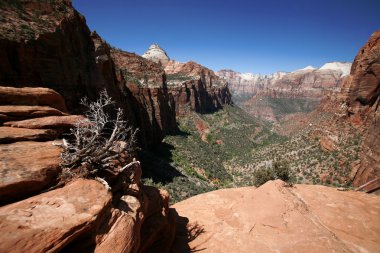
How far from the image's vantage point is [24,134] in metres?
9.23

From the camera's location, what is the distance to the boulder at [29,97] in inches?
424

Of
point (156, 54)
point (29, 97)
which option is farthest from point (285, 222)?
point (156, 54)

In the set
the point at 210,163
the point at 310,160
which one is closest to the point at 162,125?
the point at 210,163

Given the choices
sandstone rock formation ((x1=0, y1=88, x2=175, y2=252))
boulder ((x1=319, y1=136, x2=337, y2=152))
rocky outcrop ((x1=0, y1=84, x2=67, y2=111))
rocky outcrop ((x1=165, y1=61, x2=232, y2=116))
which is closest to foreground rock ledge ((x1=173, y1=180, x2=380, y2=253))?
sandstone rock formation ((x1=0, y1=88, x2=175, y2=252))

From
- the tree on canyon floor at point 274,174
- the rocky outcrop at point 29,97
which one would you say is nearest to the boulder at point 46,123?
the rocky outcrop at point 29,97

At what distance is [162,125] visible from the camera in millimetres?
61812

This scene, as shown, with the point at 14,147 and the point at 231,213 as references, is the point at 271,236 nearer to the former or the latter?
the point at 231,213

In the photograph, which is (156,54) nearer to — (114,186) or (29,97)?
(29,97)

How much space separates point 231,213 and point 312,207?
19.4ft

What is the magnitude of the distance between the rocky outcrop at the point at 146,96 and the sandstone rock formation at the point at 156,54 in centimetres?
9927

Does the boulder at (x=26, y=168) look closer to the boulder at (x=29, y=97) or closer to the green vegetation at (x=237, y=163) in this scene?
the boulder at (x=29, y=97)

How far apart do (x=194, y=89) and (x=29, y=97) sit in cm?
10293

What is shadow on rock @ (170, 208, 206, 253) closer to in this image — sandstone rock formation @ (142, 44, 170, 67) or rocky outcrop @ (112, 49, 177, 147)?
rocky outcrop @ (112, 49, 177, 147)

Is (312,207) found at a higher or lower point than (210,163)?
higher
